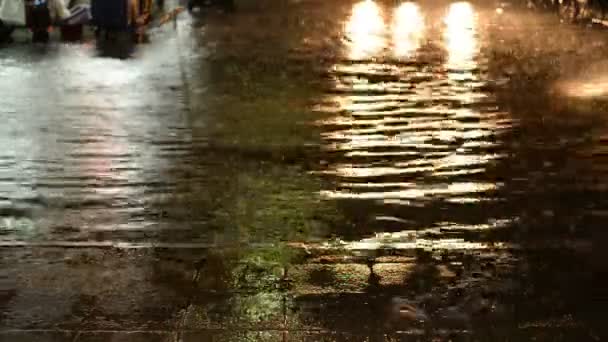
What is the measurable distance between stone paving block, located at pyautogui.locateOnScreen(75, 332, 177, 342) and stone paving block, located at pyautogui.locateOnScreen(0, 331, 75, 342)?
0.28ft

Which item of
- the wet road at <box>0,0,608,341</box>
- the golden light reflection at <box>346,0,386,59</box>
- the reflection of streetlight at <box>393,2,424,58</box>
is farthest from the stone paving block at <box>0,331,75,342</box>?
the reflection of streetlight at <box>393,2,424,58</box>

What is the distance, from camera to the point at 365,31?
21.6 meters

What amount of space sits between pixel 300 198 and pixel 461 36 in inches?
532

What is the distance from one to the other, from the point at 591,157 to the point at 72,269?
622cm

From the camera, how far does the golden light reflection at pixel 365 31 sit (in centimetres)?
1798

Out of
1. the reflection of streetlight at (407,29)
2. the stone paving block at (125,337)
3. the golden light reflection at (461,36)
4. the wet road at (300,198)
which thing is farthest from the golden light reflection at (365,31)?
the stone paving block at (125,337)

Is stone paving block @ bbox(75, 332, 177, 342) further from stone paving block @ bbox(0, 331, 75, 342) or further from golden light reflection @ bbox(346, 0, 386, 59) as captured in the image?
golden light reflection @ bbox(346, 0, 386, 59)

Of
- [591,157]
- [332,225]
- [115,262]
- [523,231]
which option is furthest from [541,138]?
[115,262]

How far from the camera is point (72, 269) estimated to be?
621cm

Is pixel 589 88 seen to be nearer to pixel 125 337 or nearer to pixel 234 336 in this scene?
pixel 234 336

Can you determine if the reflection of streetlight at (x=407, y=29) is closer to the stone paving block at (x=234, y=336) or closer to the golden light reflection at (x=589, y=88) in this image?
the golden light reflection at (x=589, y=88)

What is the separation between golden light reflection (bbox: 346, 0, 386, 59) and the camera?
17977 millimetres

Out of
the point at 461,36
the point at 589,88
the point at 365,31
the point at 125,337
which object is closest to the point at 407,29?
the point at 365,31

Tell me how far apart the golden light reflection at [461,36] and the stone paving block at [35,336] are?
38.2ft
